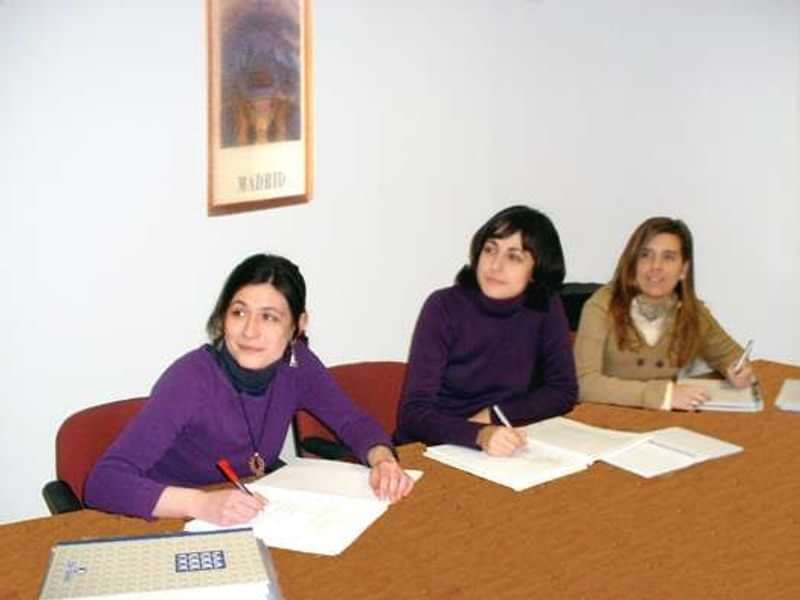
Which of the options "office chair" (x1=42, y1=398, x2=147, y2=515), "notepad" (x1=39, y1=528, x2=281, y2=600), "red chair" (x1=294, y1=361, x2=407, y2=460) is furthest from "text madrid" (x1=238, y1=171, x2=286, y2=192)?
"notepad" (x1=39, y1=528, x2=281, y2=600)

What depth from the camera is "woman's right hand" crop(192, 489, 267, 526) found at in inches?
67.4

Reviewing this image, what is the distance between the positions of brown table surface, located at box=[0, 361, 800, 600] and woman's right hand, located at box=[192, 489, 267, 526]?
0.17 feet

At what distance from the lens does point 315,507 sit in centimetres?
180

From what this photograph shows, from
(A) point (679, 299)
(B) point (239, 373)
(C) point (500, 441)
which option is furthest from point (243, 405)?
(A) point (679, 299)

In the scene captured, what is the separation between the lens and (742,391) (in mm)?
2689

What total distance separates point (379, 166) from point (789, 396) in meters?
1.55

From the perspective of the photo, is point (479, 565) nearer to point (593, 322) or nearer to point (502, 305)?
point (502, 305)

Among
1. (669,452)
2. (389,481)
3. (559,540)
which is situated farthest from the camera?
(669,452)

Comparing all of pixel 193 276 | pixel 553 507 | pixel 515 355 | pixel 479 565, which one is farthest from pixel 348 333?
pixel 479 565

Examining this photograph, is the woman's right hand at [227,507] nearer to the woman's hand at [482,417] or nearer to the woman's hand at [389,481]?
the woman's hand at [389,481]

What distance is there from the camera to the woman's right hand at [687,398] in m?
2.55

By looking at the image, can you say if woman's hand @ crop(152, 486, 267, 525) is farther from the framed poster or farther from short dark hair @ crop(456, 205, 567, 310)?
the framed poster

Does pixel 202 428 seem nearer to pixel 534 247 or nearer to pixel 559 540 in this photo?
pixel 559 540

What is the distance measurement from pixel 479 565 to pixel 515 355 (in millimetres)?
1142
